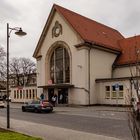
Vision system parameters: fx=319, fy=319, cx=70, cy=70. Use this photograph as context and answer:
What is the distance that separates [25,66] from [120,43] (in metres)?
49.0

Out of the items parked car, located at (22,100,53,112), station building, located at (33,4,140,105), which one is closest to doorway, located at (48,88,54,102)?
station building, located at (33,4,140,105)

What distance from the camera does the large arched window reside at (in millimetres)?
43656

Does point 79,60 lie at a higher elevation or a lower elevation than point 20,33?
higher

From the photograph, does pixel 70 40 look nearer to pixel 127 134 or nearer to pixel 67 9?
pixel 67 9

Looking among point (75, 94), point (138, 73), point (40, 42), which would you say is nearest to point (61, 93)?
point (75, 94)

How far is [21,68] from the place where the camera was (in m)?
92.9

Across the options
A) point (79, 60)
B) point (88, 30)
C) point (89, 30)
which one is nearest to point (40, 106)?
point (79, 60)

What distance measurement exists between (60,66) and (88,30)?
6434 millimetres

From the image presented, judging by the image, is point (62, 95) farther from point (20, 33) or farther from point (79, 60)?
point (20, 33)

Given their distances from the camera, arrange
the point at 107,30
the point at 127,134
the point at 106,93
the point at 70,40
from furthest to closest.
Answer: the point at 107,30
the point at 70,40
the point at 106,93
the point at 127,134

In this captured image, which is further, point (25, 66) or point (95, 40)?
point (25, 66)

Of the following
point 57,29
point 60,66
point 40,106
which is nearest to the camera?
point 40,106

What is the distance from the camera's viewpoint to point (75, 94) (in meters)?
41.1

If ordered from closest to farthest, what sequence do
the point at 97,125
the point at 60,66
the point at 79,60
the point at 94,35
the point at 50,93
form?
the point at 97,125 → the point at 79,60 → the point at 94,35 → the point at 60,66 → the point at 50,93
